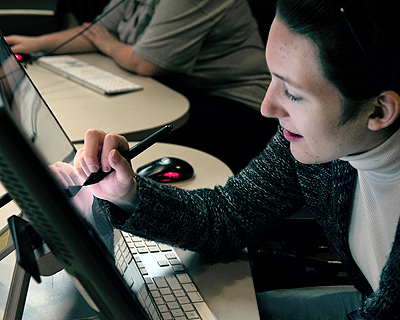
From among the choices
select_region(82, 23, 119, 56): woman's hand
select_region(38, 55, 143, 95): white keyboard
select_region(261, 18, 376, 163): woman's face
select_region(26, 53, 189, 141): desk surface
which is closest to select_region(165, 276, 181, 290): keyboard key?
select_region(261, 18, 376, 163): woman's face

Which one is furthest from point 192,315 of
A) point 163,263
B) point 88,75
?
point 88,75

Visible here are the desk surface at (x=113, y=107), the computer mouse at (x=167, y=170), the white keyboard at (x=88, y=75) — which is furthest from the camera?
the white keyboard at (x=88, y=75)

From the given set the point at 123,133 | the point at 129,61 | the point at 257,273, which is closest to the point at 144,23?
the point at 129,61

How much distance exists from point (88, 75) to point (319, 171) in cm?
101

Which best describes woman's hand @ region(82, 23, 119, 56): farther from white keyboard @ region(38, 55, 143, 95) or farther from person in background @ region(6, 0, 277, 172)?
white keyboard @ region(38, 55, 143, 95)

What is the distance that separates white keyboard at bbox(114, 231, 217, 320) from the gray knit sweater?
0.11 feet

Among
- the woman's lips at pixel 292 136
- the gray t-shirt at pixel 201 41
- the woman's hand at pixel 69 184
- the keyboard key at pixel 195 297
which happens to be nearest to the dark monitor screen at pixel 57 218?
the woman's hand at pixel 69 184

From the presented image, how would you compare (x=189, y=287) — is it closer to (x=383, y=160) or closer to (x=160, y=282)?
(x=160, y=282)

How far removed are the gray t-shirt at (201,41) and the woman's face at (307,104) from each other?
1061mm

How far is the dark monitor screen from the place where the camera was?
34 cm

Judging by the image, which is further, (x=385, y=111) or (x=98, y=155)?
(x=98, y=155)

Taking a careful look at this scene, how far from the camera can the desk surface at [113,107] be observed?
3.84 feet

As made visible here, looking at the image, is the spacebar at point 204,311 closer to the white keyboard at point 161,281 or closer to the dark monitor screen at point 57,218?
the white keyboard at point 161,281

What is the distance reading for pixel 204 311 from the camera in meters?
0.61
